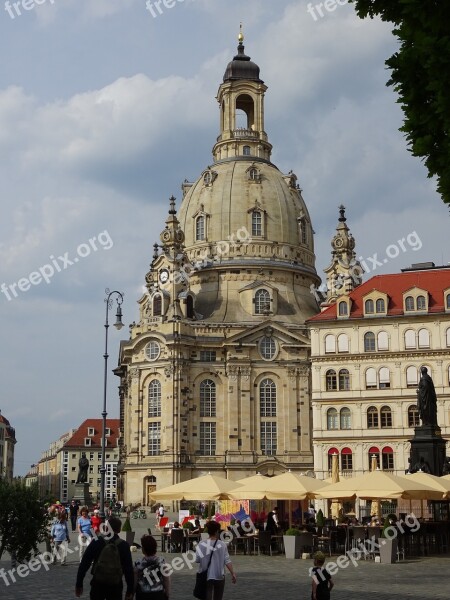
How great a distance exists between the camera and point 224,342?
8544 cm

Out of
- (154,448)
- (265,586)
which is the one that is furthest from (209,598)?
(154,448)

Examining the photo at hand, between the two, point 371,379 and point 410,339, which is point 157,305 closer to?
point 371,379

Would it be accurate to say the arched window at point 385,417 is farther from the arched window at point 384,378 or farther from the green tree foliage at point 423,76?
the green tree foliage at point 423,76

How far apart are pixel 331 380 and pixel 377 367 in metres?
3.50

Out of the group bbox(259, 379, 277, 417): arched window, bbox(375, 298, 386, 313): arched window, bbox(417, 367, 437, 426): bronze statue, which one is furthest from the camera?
bbox(259, 379, 277, 417): arched window

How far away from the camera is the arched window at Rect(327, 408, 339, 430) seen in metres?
68.4

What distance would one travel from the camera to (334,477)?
159 ft

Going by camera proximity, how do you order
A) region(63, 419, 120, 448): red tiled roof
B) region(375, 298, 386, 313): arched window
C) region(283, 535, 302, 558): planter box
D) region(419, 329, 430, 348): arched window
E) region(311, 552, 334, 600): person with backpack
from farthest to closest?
region(63, 419, 120, 448): red tiled roof
region(375, 298, 386, 313): arched window
region(419, 329, 430, 348): arched window
region(283, 535, 302, 558): planter box
region(311, 552, 334, 600): person with backpack

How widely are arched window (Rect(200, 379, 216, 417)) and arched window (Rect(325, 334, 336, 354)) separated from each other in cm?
1926

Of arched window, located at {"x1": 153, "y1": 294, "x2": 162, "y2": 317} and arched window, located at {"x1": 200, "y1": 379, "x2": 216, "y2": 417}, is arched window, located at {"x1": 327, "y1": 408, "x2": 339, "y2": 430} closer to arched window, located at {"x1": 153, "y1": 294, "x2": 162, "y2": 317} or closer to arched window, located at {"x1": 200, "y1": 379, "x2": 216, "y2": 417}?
arched window, located at {"x1": 200, "y1": 379, "x2": 216, "y2": 417}

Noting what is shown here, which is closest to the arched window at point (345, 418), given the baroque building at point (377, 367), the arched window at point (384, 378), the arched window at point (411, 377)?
the baroque building at point (377, 367)

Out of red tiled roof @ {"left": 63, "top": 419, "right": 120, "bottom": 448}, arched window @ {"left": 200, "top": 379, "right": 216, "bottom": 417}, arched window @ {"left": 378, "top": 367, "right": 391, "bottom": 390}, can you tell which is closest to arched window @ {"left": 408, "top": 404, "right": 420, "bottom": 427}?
arched window @ {"left": 378, "top": 367, "right": 391, "bottom": 390}

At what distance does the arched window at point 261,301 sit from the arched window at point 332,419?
2225 cm

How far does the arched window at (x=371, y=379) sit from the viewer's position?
67.8m
